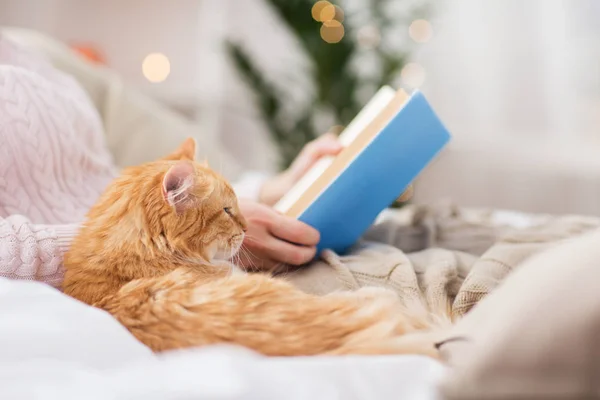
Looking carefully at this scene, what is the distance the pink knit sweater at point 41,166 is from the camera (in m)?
0.88

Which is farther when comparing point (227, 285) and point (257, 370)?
point (227, 285)

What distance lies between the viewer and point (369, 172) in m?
1.07

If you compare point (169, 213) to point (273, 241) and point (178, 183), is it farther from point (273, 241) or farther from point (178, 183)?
point (273, 241)

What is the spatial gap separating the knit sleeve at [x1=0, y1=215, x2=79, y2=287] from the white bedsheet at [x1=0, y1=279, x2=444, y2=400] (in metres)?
0.18

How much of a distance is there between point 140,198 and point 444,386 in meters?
0.49

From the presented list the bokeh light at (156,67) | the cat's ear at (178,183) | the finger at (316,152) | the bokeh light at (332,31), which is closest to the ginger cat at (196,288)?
the cat's ear at (178,183)

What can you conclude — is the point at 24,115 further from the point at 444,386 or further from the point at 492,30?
the point at 492,30

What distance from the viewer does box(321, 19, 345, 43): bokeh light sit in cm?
281

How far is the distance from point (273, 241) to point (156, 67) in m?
2.78

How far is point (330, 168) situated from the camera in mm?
1083

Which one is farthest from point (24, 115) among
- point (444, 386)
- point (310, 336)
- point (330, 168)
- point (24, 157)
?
point (444, 386)

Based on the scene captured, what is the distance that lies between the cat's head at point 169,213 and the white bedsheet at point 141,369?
7.0 inches

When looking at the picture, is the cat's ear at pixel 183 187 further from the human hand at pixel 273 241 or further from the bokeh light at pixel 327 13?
the bokeh light at pixel 327 13

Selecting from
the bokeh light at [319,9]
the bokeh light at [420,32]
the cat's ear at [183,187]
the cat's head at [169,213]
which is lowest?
the cat's head at [169,213]
